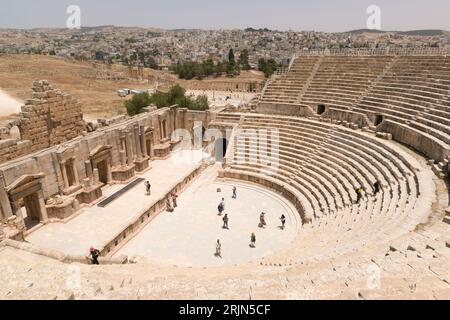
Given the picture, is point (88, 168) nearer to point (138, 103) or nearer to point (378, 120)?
point (138, 103)

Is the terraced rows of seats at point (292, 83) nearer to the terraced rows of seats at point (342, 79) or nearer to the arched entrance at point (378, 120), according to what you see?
the terraced rows of seats at point (342, 79)

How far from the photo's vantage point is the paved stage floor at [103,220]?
13539 mm

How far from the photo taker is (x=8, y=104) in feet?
152

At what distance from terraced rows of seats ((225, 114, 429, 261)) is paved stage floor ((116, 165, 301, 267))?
1.32m

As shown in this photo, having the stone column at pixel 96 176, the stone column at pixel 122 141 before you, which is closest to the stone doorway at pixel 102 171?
the stone column at pixel 96 176

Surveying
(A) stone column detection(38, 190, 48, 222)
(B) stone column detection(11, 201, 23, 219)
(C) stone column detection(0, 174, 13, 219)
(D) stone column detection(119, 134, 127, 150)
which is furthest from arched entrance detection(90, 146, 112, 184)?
(C) stone column detection(0, 174, 13, 219)

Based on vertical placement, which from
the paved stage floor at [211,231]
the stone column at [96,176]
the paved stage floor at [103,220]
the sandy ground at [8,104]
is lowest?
the paved stage floor at [211,231]

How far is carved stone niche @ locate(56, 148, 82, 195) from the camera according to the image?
15914 mm

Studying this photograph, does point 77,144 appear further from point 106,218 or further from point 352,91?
point 352,91

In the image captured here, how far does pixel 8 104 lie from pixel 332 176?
4732cm

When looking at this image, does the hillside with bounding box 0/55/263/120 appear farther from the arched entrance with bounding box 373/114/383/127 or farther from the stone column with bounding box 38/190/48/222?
the arched entrance with bounding box 373/114/383/127

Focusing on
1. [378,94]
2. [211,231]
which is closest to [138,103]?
[211,231]

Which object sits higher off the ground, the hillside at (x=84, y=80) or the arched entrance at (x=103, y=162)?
the hillside at (x=84, y=80)

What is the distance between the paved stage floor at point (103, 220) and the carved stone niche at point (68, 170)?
4.40 ft
